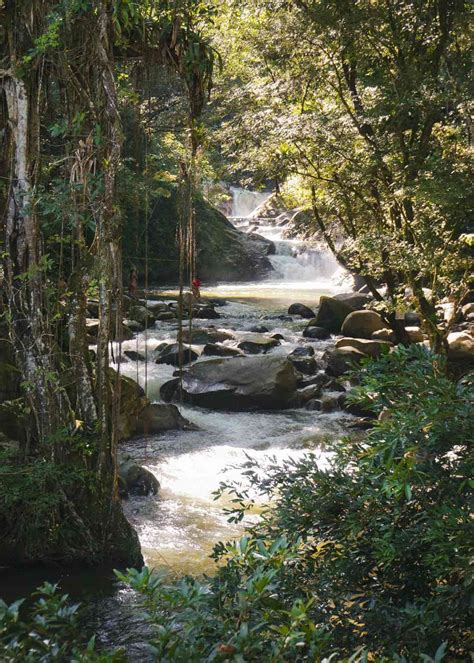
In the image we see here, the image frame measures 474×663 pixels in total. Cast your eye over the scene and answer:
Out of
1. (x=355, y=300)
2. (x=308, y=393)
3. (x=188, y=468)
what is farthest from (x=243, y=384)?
(x=355, y=300)

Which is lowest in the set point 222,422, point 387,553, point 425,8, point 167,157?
point 222,422

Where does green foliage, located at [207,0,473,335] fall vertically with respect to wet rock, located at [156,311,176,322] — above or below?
above

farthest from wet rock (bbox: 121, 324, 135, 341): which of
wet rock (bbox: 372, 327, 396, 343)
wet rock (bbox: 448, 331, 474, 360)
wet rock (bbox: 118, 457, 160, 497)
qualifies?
wet rock (bbox: 118, 457, 160, 497)

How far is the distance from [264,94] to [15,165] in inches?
274

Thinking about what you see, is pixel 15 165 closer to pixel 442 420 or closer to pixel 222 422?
pixel 442 420

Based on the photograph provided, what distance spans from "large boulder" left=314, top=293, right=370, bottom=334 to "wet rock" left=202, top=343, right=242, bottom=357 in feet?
10.9

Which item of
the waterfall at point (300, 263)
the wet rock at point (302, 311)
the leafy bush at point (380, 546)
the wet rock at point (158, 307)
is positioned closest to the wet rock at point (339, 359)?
the wet rock at point (302, 311)

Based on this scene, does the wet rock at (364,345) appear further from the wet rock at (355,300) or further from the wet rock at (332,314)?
the wet rock at (355,300)

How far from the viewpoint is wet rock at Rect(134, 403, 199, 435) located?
8773mm

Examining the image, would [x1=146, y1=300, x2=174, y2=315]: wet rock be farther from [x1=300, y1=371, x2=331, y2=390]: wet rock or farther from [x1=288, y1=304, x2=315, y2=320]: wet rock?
[x1=300, y1=371, x2=331, y2=390]: wet rock

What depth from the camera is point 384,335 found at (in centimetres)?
1344

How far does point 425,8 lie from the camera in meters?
9.54

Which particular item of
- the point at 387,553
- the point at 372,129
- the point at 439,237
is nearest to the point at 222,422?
the point at 439,237

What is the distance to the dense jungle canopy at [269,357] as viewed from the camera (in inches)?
101
